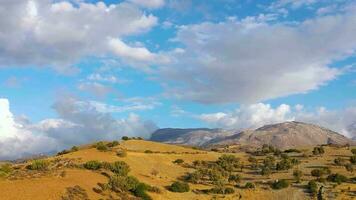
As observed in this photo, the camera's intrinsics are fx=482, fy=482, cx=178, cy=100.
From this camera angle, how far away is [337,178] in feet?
221

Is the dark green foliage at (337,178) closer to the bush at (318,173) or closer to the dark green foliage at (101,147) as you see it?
the bush at (318,173)

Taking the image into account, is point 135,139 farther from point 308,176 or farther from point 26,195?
point 26,195

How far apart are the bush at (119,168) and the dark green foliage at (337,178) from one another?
28.5m

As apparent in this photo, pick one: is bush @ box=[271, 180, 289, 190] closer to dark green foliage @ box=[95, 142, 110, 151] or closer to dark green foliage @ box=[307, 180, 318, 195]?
dark green foliage @ box=[307, 180, 318, 195]

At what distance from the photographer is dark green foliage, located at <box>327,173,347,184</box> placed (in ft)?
220

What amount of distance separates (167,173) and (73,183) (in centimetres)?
2320

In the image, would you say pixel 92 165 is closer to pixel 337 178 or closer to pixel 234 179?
pixel 234 179

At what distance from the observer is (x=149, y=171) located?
73.2 m

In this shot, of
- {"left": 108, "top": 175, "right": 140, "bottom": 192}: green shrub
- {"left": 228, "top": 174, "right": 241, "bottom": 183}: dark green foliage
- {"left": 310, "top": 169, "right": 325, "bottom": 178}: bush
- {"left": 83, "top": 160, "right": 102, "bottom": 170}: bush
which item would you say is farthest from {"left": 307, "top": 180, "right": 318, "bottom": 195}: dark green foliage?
{"left": 83, "top": 160, "right": 102, "bottom": 170}: bush

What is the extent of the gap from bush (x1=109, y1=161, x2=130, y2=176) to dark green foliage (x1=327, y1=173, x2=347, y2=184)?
93.6 feet

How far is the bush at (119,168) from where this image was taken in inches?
2582

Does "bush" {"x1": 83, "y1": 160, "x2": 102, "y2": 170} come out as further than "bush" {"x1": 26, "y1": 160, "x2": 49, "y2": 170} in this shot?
Yes

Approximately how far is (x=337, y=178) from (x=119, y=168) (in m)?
30.4

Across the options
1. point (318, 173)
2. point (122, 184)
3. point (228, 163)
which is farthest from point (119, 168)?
point (318, 173)
